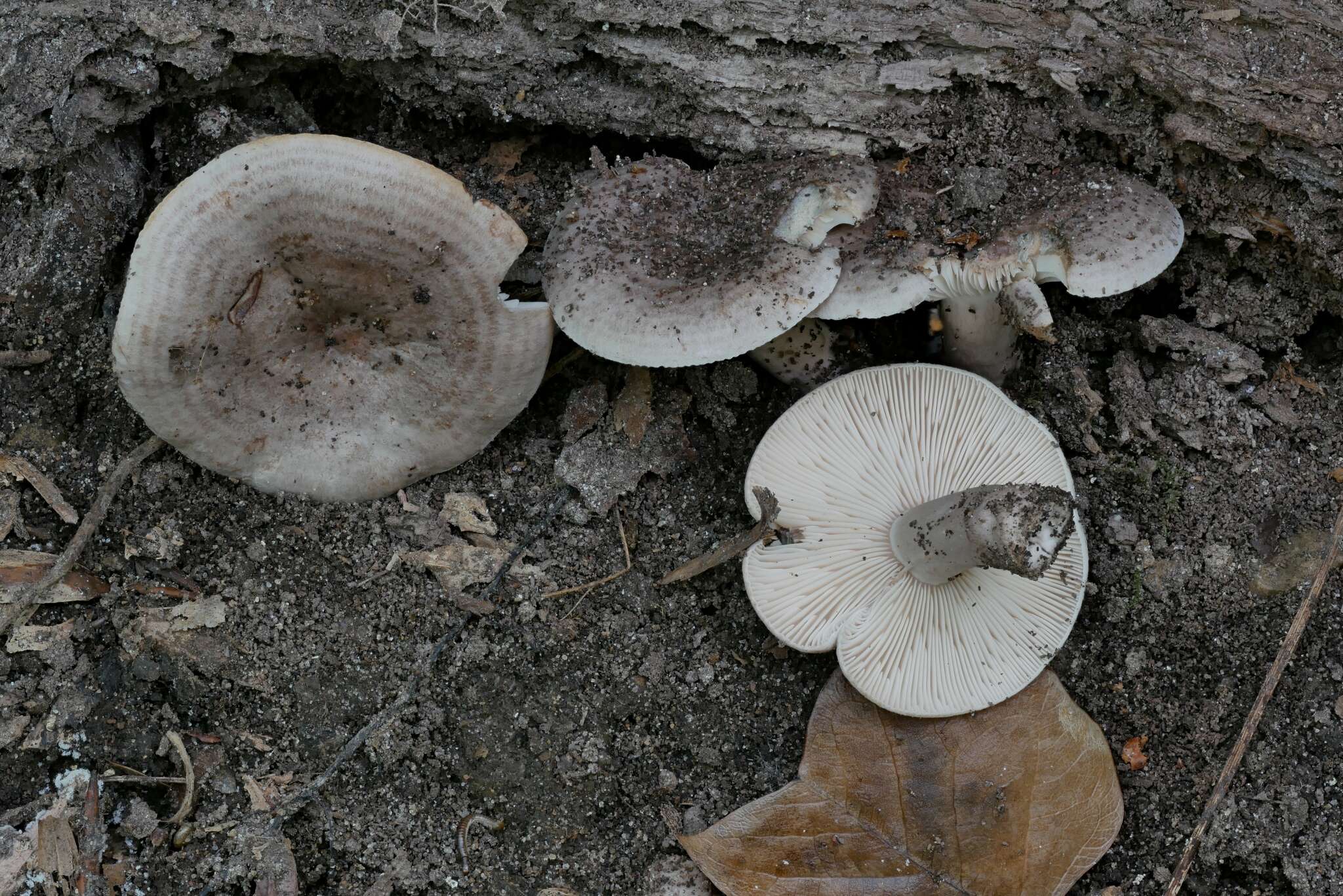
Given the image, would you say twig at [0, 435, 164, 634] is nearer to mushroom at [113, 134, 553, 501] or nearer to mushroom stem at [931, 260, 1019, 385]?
mushroom at [113, 134, 553, 501]

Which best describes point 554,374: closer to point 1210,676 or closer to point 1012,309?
point 1012,309

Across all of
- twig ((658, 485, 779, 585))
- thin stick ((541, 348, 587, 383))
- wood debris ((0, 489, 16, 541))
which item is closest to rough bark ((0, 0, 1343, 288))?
thin stick ((541, 348, 587, 383))

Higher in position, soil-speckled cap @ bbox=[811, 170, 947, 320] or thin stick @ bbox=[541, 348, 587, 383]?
soil-speckled cap @ bbox=[811, 170, 947, 320]

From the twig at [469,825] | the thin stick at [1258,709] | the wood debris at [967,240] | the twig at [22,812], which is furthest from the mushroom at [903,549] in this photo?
the twig at [22,812]

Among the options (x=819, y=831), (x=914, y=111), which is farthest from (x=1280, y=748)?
(x=914, y=111)

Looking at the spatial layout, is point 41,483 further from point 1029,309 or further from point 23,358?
point 1029,309

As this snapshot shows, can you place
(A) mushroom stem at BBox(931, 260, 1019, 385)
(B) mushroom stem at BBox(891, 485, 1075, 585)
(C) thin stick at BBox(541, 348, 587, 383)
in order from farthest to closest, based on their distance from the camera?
(C) thin stick at BBox(541, 348, 587, 383) → (A) mushroom stem at BBox(931, 260, 1019, 385) → (B) mushroom stem at BBox(891, 485, 1075, 585)
